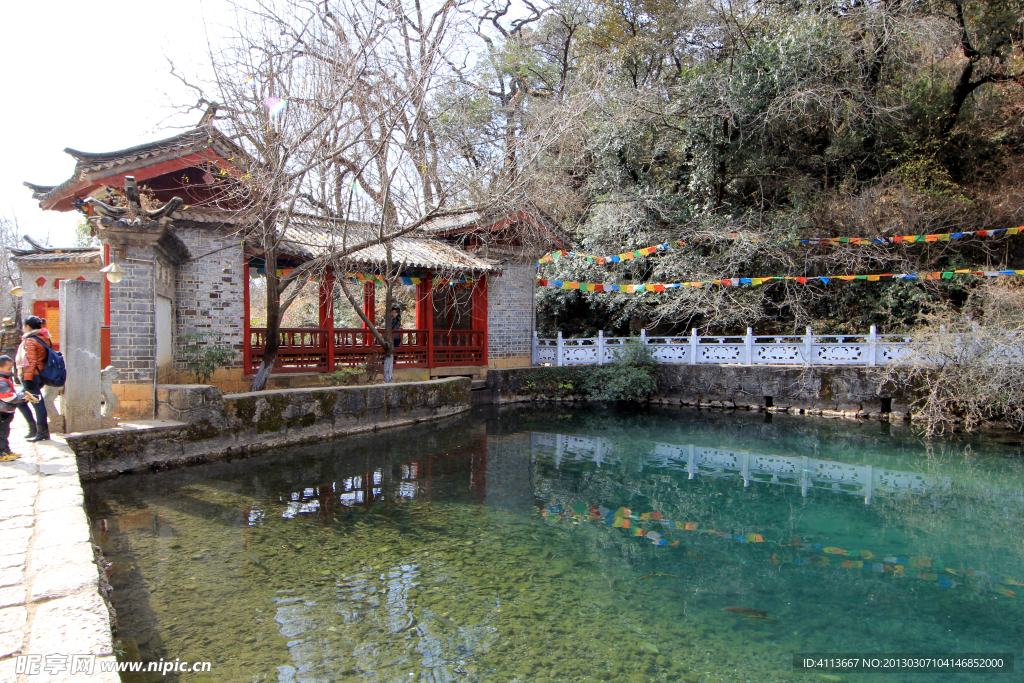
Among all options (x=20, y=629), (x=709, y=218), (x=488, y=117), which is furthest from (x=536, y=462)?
(x=488, y=117)

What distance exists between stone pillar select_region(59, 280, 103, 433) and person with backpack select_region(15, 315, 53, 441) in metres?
0.43

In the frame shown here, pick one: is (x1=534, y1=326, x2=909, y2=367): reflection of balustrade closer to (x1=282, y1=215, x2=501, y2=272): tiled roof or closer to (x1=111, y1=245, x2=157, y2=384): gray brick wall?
(x1=282, y1=215, x2=501, y2=272): tiled roof

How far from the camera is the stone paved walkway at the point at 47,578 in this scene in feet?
8.56

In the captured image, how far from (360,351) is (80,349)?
6280 millimetres

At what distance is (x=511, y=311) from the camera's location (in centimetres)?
1566

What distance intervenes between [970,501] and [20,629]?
862cm

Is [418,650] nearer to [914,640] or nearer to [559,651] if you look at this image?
[559,651]

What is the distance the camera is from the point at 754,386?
1415 cm

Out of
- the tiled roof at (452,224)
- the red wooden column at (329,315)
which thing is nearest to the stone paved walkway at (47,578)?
the red wooden column at (329,315)

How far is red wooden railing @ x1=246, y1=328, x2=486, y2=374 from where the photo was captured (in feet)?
38.5

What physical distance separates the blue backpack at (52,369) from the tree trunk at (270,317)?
10.9 feet

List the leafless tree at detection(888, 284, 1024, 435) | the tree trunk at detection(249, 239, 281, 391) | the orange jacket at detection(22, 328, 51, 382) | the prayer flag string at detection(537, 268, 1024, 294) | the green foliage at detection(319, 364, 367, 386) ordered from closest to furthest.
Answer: the orange jacket at detection(22, 328, 51, 382)
the tree trunk at detection(249, 239, 281, 391)
the leafless tree at detection(888, 284, 1024, 435)
the green foliage at detection(319, 364, 367, 386)
the prayer flag string at detection(537, 268, 1024, 294)

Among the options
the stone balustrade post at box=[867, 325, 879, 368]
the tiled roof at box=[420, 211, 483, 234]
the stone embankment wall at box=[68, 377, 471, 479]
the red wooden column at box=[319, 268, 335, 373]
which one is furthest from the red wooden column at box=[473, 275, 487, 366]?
the stone balustrade post at box=[867, 325, 879, 368]

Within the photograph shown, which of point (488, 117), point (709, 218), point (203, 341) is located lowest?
point (203, 341)
